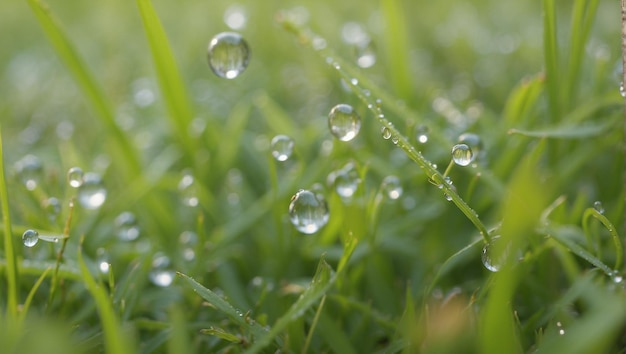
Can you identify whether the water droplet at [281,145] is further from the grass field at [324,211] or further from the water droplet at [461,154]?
the water droplet at [461,154]

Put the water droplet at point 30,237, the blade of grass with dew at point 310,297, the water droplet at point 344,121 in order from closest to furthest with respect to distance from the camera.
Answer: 1. the blade of grass with dew at point 310,297
2. the water droplet at point 30,237
3. the water droplet at point 344,121

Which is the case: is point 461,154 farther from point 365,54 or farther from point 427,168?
point 365,54

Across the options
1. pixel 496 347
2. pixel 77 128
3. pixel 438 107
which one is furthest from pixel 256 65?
pixel 496 347

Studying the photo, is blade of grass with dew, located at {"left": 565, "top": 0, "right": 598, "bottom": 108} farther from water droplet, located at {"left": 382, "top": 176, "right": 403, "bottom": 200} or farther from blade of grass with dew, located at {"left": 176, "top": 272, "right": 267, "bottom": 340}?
blade of grass with dew, located at {"left": 176, "top": 272, "right": 267, "bottom": 340}

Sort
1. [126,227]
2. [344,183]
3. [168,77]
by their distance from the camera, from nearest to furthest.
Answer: [344,183] → [126,227] → [168,77]

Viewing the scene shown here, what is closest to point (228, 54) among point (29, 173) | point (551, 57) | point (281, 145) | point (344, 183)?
point (281, 145)

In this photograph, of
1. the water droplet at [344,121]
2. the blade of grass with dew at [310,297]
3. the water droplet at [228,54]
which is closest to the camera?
the blade of grass with dew at [310,297]

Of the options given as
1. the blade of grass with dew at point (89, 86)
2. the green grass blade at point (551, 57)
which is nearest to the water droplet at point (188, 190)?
the blade of grass with dew at point (89, 86)
